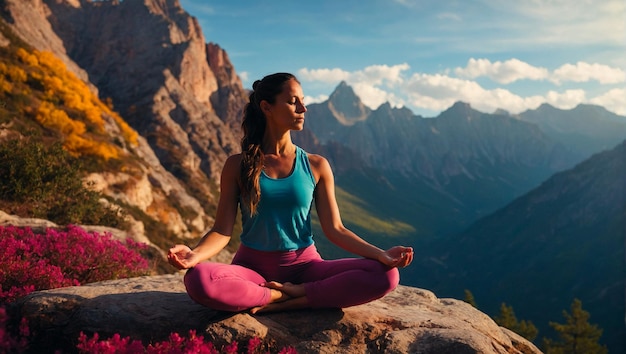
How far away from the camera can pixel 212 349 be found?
16.1 feet

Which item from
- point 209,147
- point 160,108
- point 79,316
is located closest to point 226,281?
point 79,316

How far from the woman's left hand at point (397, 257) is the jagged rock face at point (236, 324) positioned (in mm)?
944

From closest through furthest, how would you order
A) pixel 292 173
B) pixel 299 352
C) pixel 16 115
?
pixel 299 352 → pixel 292 173 → pixel 16 115

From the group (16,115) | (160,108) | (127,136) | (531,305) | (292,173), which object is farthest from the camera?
(531,305)

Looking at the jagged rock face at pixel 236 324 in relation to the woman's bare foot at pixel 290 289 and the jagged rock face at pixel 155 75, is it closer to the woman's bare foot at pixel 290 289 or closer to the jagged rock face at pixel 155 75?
the woman's bare foot at pixel 290 289

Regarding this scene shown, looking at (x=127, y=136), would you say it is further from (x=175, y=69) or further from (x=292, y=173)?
(x=175, y=69)

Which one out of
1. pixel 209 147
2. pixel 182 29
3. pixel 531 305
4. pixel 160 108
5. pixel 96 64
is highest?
pixel 182 29

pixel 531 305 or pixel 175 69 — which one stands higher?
pixel 175 69

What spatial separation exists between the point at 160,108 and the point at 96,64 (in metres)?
41.5

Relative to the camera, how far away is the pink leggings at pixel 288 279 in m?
5.49

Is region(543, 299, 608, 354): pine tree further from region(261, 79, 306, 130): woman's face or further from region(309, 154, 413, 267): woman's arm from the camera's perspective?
region(261, 79, 306, 130): woman's face

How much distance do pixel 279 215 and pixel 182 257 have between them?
4.82ft

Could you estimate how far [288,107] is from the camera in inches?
259

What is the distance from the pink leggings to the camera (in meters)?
5.49
